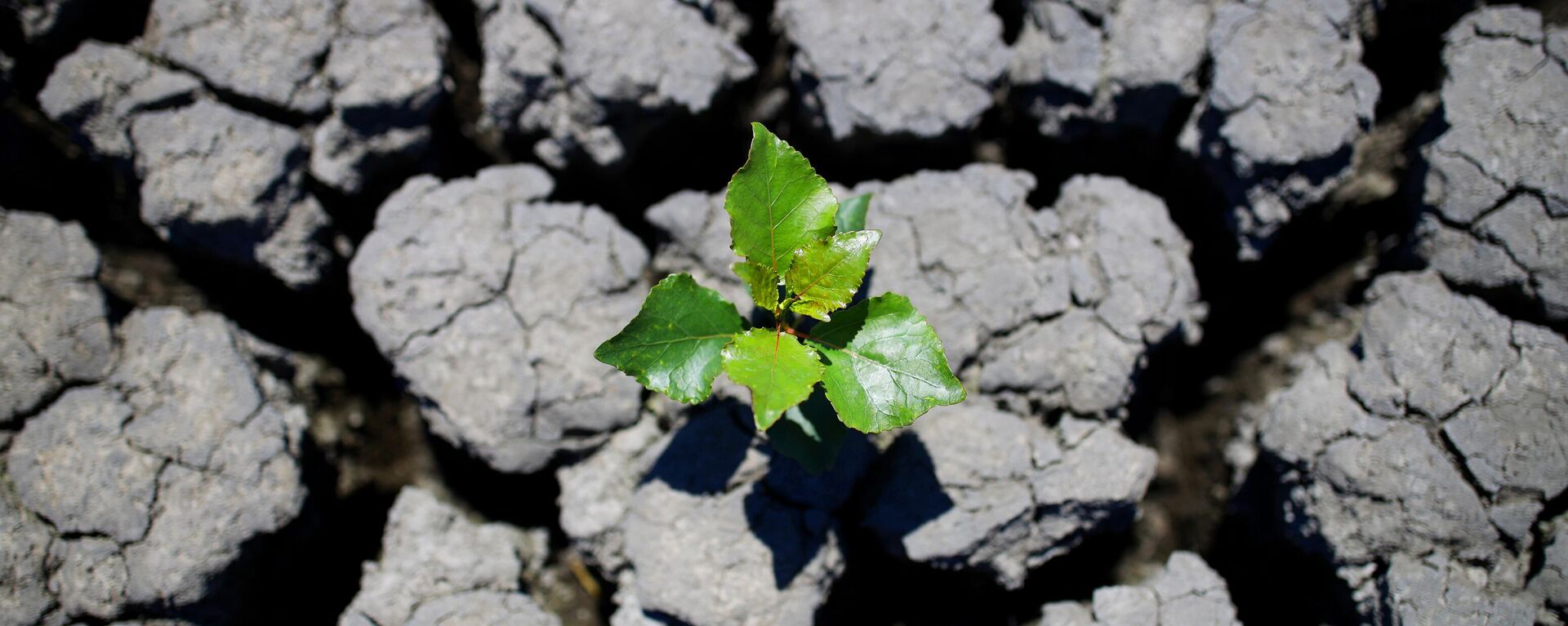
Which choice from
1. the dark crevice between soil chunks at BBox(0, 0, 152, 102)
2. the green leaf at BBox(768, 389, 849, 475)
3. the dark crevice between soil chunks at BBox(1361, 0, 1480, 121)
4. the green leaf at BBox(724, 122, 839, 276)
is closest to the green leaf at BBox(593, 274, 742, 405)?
the green leaf at BBox(724, 122, 839, 276)

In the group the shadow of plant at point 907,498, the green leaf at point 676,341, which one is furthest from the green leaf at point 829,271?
the shadow of plant at point 907,498

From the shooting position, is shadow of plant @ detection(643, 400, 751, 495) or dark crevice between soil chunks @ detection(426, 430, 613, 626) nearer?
shadow of plant @ detection(643, 400, 751, 495)

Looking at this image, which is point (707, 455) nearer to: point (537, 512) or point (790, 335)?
point (790, 335)

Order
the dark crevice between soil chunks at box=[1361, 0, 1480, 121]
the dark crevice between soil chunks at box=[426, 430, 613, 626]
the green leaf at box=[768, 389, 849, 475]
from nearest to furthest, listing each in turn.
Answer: the green leaf at box=[768, 389, 849, 475] → the dark crevice between soil chunks at box=[1361, 0, 1480, 121] → the dark crevice between soil chunks at box=[426, 430, 613, 626]

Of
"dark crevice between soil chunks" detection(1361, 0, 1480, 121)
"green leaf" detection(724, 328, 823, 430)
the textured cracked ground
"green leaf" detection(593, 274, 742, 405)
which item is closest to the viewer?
"green leaf" detection(724, 328, 823, 430)

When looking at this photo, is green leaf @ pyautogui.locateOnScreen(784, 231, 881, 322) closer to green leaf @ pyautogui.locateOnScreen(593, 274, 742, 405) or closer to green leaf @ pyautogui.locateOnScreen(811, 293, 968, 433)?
green leaf @ pyautogui.locateOnScreen(811, 293, 968, 433)

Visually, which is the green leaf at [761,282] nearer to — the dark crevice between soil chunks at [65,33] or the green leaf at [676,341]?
the green leaf at [676,341]

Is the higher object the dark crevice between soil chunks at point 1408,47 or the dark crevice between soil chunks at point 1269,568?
the dark crevice between soil chunks at point 1408,47
